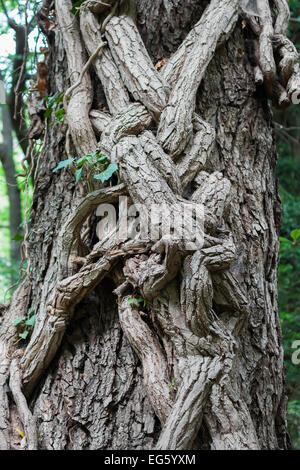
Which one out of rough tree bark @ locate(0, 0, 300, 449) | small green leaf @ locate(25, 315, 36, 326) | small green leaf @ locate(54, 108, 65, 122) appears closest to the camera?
rough tree bark @ locate(0, 0, 300, 449)

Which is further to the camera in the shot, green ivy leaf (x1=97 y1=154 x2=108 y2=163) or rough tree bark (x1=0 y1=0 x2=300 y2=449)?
green ivy leaf (x1=97 y1=154 x2=108 y2=163)

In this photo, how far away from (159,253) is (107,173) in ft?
0.92

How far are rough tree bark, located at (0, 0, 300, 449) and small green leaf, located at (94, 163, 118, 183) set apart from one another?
0.08 feet

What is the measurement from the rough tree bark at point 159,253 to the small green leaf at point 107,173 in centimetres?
3

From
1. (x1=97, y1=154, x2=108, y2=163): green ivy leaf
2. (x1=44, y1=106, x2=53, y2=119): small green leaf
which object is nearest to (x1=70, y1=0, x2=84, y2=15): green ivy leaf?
(x1=44, y1=106, x2=53, y2=119): small green leaf

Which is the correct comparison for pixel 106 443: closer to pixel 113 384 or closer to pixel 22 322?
pixel 113 384

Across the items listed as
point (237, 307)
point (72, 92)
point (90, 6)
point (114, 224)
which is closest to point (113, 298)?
point (114, 224)

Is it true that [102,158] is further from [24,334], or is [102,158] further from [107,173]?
[24,334]

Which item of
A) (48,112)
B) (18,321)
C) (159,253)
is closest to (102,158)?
(159,253)

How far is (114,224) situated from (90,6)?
763 millimetres

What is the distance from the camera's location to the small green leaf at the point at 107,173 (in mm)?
1346

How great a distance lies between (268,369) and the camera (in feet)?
4.69

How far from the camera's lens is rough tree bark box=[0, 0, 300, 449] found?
48.8 inches

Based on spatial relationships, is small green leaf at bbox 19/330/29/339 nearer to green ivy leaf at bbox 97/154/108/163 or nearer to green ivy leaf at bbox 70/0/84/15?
green ivy leaf at bbox 97/154/108/163
